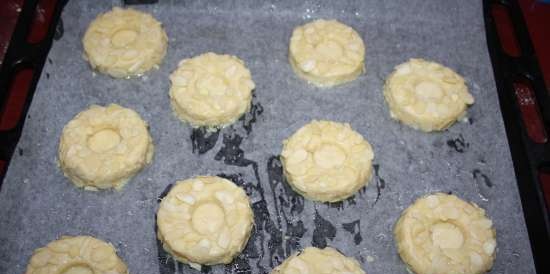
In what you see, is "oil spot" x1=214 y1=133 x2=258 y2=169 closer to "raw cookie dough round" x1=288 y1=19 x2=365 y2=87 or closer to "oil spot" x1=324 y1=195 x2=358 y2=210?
"oil spot" x1=324 y1=195 x2=358 y2=210

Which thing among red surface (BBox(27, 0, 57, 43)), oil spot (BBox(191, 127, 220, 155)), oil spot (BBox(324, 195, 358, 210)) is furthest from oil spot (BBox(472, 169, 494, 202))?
red surface (BBox(27, 0, 57, 43))

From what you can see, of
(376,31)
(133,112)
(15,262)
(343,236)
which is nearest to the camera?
(15,262)

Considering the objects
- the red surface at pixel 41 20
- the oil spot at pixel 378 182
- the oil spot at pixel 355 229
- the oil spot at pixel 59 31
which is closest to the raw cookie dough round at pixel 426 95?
the oil spot at pixel 378 182

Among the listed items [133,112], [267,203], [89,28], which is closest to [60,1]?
[89,28]

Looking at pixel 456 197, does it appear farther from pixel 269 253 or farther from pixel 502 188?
pixel 269 253

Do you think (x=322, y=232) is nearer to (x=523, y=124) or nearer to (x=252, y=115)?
(x=252, y=115)

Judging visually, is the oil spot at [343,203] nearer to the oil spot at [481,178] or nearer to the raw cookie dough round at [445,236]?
the raw cookie dough round at [445,236]
